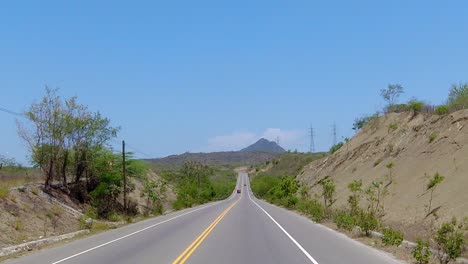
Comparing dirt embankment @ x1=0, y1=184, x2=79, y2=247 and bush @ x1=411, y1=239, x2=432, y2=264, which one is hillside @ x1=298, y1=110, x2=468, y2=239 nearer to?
bush @ x1=411, y1=239, x2=432, y2=264

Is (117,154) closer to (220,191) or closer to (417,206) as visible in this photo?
(417,206)

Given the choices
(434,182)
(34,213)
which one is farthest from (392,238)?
(34,213)

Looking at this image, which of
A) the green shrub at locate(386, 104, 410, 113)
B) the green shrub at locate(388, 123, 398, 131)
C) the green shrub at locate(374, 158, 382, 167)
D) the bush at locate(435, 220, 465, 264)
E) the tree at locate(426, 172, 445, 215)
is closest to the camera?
the bush at locate(435, 220, 465, 264)

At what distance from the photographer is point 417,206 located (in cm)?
3152

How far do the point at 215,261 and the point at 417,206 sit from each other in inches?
767

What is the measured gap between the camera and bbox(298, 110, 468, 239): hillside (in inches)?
1155

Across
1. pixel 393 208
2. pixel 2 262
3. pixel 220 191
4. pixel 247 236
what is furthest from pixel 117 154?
pixel 220 191

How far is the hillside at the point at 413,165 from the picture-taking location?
2934 centimetres

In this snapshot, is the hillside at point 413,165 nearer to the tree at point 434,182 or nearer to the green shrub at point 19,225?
the tree at point 434,182

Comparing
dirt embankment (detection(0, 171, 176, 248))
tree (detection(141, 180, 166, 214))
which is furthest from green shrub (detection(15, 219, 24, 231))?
tree (detection(141, 180, 166, 214))

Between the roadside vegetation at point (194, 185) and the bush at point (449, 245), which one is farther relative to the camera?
the roadside vegetation at point (194, 185)

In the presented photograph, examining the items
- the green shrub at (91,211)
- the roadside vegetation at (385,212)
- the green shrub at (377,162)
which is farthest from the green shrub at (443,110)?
the green shrub at (91,211)

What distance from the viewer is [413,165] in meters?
40.8

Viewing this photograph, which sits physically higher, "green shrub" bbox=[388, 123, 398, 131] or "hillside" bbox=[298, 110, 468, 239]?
"green shrub" bbox=[388, 123, 398, 131]
